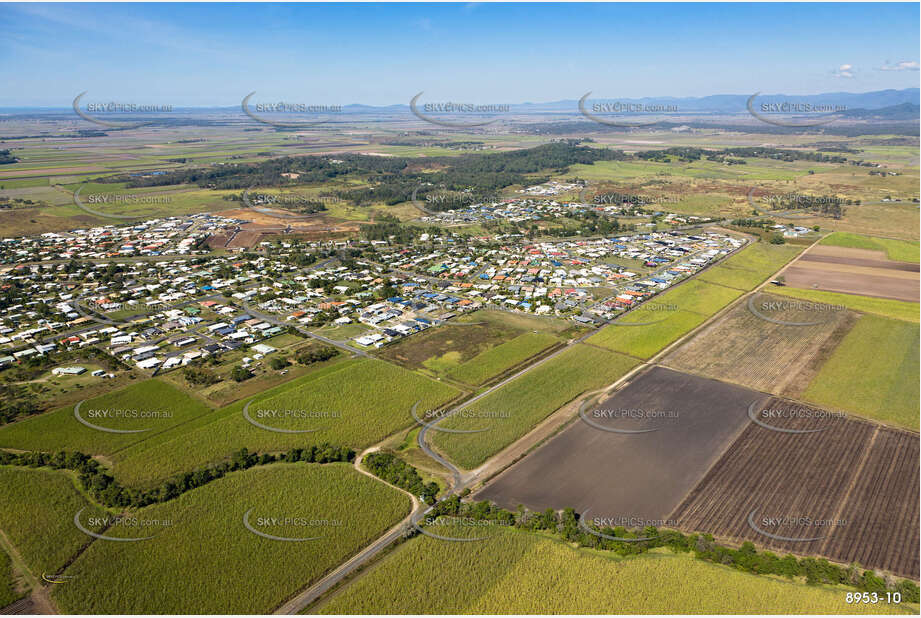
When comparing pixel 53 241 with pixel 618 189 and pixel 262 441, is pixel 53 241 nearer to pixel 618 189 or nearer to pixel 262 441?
pixel 262 441

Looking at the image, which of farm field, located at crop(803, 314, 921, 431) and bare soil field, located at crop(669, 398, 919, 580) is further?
farm field, located at crop(803, 314, 921, 431)

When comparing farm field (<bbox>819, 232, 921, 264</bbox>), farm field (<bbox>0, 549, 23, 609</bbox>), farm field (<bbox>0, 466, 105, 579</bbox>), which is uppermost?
farm field (<bbox>819, 232, 921, 264</bbox>)

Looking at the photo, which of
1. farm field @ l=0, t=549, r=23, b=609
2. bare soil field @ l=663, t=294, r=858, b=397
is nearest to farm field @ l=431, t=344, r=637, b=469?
bare soil field @ l=663, t=294, r=858, b=397

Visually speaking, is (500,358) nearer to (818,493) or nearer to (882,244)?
(818,493)

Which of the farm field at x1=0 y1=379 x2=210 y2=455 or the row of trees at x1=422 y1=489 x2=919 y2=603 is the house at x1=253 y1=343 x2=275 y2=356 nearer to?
the farm field at x1=0 y1=379 x2=210 y2=455

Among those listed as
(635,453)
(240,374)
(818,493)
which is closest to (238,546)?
(240,374)

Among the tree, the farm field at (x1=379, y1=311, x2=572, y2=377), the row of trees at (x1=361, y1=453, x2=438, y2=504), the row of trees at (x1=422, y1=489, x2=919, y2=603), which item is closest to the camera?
the row of trees at (x1=422, y1=489, x2=919, y2=603)
